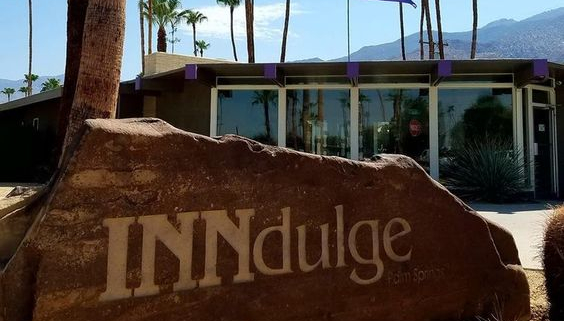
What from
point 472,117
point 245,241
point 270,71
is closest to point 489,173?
point 472,117

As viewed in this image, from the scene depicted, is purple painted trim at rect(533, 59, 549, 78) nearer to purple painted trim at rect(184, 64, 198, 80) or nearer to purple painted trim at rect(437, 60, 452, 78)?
purple painted trim at rect(437, 60, 452, 78)

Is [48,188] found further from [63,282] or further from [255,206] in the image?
[255,206]

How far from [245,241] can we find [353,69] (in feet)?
34.5

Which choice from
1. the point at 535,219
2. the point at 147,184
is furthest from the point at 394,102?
the point at 147,184

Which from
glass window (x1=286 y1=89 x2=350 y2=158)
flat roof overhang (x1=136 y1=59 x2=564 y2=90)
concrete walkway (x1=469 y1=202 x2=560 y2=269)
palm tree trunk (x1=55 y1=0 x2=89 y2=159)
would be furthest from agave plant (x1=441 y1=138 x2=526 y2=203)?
palm tree trunk (x1=55 y1=0 x2=89 y2=159)

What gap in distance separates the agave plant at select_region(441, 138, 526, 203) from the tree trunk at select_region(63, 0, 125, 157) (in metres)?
9.38

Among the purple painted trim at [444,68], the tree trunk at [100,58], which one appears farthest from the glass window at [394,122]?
the tree trunk at [100,58]

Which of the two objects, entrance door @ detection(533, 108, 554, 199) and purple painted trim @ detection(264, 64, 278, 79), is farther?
entrance door @ detection(533, 108, 554, 199)

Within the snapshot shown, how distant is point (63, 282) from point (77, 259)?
0.43 ft

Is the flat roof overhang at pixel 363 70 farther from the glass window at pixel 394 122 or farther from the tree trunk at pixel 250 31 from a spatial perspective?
the tree trunk at pixel 250 31

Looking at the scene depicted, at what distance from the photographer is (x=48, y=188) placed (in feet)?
9.70

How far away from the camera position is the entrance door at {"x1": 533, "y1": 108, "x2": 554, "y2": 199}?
14.5 m

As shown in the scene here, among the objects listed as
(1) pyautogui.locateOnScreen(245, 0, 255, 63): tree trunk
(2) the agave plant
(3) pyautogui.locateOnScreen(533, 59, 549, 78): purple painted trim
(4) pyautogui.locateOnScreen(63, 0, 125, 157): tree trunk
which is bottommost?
(2) the agave plant

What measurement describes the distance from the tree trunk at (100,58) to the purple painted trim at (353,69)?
7.86m
